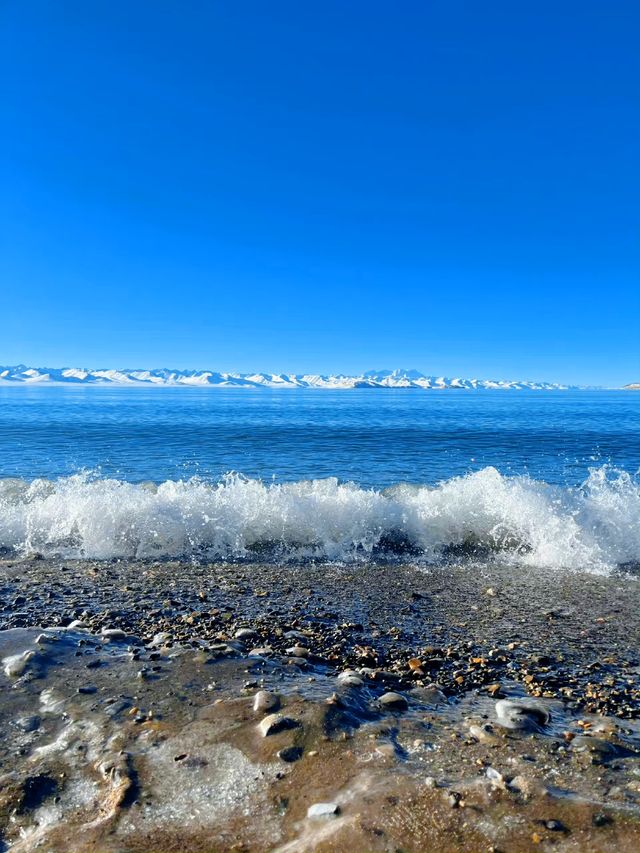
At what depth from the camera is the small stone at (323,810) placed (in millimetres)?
3086

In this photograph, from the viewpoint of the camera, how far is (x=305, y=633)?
669 cm

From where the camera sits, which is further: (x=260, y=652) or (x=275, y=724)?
(x=260, y=652)

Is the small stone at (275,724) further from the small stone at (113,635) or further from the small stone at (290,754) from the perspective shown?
the small stone at (113,635)

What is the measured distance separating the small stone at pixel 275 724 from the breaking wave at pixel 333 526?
6.67 metres

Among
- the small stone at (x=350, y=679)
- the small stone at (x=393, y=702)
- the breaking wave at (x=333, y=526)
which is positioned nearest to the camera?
the small stone at (x=393, y=702)

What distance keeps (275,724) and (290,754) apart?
1.16ft

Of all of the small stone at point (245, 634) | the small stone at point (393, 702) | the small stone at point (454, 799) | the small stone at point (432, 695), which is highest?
the small stone at point (454, 799)

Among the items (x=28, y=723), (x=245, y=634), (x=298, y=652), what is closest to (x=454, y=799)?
(x=298, y=652)

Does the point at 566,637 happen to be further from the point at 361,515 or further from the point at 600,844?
the point at 361,515

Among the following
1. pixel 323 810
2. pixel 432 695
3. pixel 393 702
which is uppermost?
pixel 323 810

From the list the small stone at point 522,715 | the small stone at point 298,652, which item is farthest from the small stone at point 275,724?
the small stone at point 522,715

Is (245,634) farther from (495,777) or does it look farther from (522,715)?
(495,777)

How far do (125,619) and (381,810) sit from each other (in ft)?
17.0

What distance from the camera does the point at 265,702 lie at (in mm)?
4387
